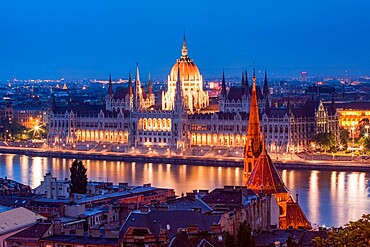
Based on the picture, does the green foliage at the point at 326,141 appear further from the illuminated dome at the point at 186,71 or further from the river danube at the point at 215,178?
the illuminated dome at the point at 186,71

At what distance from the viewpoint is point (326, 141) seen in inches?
1858

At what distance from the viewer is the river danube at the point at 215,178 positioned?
27.5 metres

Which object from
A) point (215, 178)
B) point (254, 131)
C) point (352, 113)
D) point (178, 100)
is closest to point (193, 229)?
point (254, 131)

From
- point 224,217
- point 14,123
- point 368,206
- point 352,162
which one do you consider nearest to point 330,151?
point 352,162

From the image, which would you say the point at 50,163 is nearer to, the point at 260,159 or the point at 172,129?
the point at 172,129

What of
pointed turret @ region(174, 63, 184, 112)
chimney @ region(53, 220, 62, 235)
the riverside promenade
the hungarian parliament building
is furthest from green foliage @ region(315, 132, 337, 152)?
chimney @ region(53, 220, 62, 235)

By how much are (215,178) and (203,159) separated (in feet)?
30.1

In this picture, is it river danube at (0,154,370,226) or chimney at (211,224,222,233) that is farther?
river danube at (0,154,370,226)

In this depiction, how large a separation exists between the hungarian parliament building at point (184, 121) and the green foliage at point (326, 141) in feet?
3.24

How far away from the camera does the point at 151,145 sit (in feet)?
172

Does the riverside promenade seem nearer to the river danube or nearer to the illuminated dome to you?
the river danube

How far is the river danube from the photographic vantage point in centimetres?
2748

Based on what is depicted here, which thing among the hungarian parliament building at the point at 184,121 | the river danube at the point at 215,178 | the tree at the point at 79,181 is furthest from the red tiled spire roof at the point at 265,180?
the hungarian parliament building at the point at 184,121

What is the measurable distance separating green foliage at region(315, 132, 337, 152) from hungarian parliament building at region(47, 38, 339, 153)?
987 millimetres
